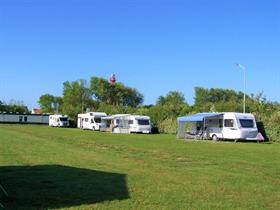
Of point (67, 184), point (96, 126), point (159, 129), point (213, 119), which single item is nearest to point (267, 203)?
point (67, 184)

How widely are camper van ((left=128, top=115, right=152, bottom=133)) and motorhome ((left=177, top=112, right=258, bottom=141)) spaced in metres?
10.6

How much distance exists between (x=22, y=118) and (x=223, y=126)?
72.3 meters

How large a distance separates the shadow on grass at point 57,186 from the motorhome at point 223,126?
82.8 feet

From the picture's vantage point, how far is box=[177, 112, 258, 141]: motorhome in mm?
38594

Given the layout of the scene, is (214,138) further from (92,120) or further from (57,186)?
(57,186)

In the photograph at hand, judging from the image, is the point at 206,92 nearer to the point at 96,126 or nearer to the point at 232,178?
the point at 96,126

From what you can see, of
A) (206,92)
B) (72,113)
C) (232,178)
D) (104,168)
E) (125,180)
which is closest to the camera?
(125,180)

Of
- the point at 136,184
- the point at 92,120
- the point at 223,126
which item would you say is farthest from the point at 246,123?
the point at 92,120

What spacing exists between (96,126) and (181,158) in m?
47.0

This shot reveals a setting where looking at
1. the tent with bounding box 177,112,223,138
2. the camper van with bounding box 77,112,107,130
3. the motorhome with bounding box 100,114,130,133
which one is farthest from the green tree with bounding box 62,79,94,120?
the tent with bounding box 177,112,223,138

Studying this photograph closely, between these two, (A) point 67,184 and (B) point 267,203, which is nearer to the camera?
(B) point 267,203

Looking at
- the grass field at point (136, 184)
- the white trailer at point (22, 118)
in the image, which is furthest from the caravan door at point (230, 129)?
the white trailer at point (22, 118)

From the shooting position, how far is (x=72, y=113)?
10725 cm

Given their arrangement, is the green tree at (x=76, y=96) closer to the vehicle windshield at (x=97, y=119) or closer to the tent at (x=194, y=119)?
the vehicle windshield at (x=97, y=119)
